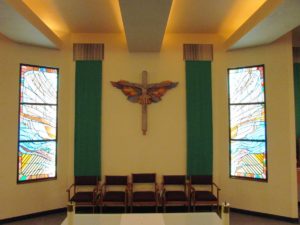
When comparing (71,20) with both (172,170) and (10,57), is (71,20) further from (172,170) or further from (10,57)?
(172,170)

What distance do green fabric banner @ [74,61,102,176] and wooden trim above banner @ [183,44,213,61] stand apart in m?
1.75

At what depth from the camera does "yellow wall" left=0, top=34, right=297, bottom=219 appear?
4.71 m

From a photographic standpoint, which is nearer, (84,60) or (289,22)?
(289,22)

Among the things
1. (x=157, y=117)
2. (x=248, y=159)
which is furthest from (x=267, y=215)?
(x=157, y=117)

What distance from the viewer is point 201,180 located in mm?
5062

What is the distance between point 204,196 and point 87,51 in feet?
11.6

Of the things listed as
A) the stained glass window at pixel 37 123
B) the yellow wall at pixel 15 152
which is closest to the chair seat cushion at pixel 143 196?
the yellow wall at pixel 15 152

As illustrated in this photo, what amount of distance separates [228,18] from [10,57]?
3.86 meters

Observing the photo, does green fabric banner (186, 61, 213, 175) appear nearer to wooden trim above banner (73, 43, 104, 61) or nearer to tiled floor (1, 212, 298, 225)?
tiled floor (1, 212, 298, 225)

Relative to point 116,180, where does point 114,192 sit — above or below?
below

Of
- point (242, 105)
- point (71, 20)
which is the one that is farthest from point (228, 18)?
point (71, 20)

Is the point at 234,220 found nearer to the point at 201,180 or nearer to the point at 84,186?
the point at 201,180

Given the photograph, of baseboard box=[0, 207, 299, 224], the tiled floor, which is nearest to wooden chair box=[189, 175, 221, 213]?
the tiled floor

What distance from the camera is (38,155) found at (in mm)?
4867
